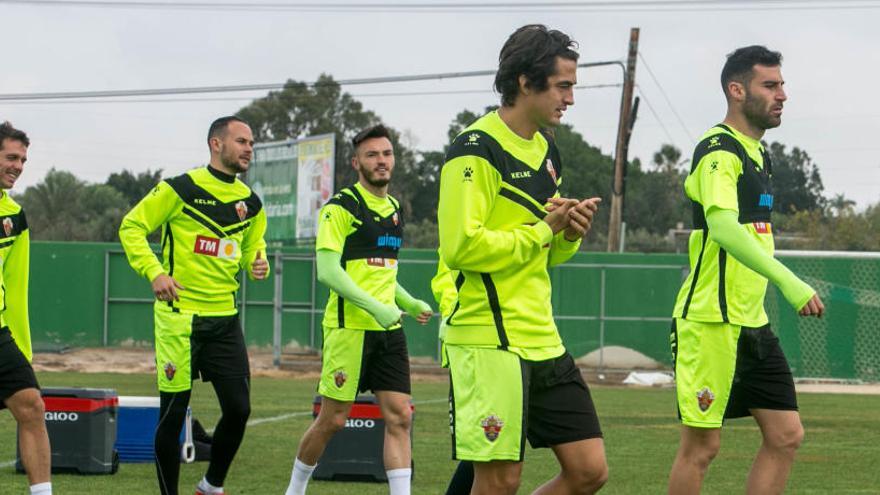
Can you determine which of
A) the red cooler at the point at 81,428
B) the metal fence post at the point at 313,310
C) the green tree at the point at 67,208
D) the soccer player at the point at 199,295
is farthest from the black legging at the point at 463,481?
the green tree at the point at 67,208

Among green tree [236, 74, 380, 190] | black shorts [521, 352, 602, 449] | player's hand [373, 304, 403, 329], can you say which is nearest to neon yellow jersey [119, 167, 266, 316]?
player's hand [373, 304, 403, 329]

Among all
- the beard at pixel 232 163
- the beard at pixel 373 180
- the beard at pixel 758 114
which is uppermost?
the beard at pixel 758 114

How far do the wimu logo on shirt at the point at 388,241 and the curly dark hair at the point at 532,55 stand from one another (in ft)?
12.1

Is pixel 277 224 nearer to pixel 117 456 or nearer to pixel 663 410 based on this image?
pixel 663 410

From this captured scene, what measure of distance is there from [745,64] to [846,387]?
20093 millimetres

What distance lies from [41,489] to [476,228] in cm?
373

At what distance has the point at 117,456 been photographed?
1141cm

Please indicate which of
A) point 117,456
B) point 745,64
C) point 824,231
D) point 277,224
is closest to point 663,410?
point 117,456

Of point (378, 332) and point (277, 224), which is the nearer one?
point (378, 332)

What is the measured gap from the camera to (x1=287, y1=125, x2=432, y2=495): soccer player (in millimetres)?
9031

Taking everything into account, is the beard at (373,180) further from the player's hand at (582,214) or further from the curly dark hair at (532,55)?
the player's hand at (582,214)

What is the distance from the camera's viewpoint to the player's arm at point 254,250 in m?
9.72

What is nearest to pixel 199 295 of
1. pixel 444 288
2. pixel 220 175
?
pixel 220 175

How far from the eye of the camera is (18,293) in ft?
27.6
